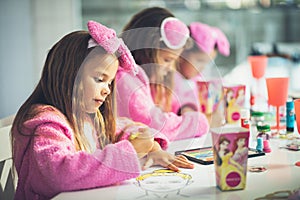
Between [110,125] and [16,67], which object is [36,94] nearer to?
[110,125]

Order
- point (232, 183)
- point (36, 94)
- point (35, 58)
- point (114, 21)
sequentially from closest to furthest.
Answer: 1. point (232, 183)
2. point (36, 94)
3. point (35, 58)
4. point (114, 21)

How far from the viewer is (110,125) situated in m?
1.23

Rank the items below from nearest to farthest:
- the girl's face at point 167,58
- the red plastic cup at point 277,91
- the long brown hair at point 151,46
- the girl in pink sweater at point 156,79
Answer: the long brown hair at point 151,46 < the girl in pink sweater at point 156,79 < the girl's face at point 167,58 < the red plastic cup at point 277,91

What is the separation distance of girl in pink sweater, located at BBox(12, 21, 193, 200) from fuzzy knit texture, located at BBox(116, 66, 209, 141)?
0.47 ft

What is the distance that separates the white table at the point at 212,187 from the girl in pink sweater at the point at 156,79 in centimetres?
28

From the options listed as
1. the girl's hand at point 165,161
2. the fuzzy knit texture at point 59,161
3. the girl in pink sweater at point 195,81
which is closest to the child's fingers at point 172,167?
the girl's hand at point 165,161

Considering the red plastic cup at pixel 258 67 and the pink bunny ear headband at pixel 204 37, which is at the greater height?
the pink bunny ear headband at pixel 204 37

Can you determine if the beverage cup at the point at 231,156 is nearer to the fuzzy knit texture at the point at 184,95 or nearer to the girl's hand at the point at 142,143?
the girl's hand at the point at 142,143

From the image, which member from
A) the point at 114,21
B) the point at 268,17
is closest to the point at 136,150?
the point at 114,21

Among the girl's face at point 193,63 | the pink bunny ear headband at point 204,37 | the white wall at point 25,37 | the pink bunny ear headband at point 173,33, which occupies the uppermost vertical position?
the pink bunny ear headband at point 173,33

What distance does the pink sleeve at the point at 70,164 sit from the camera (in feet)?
3.46

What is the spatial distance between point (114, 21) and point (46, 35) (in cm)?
67

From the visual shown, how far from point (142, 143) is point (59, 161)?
0.25m

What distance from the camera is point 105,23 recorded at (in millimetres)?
3750
